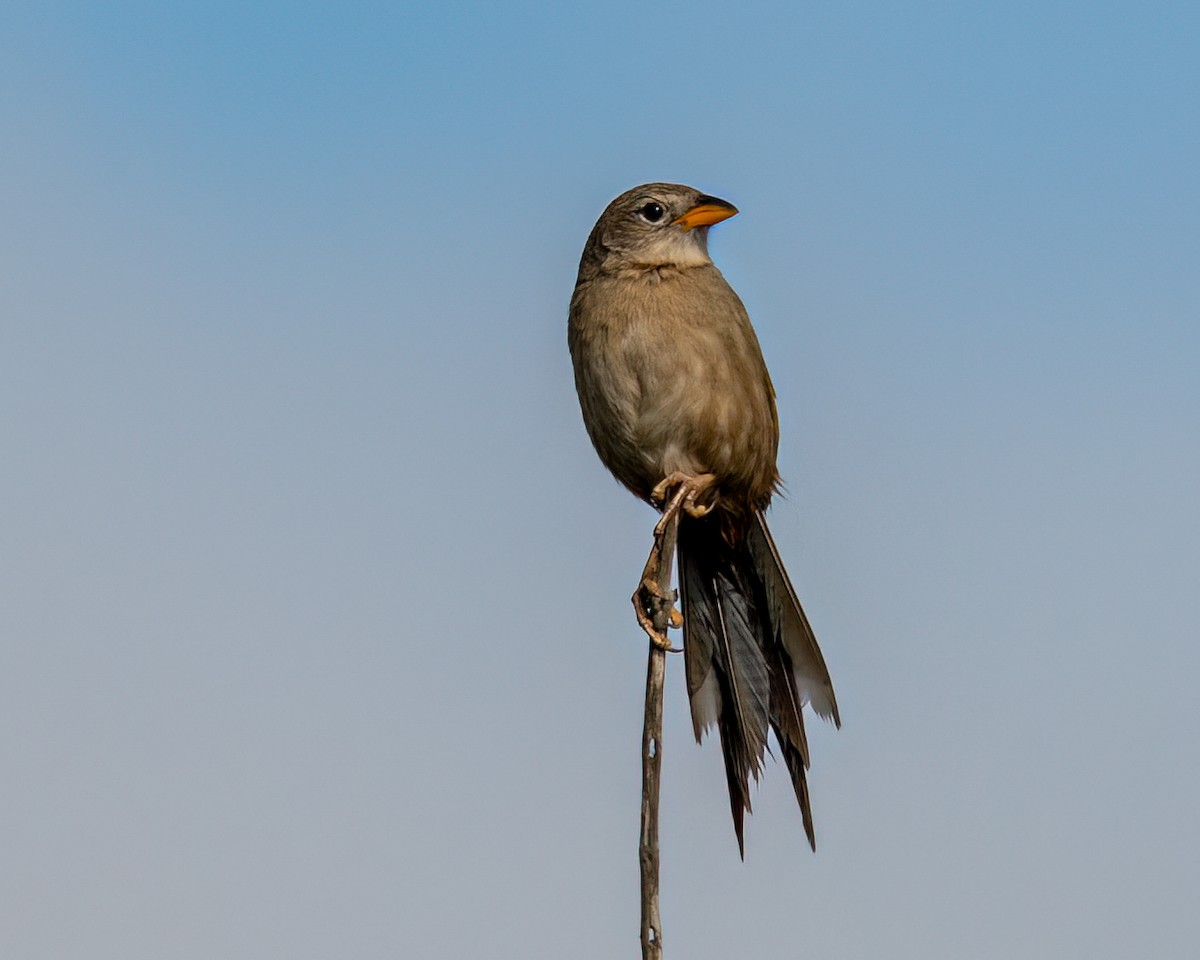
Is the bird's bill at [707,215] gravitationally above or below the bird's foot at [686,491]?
above

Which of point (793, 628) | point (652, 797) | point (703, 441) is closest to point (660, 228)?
point (703, 441)

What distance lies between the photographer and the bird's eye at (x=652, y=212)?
19.5 ft

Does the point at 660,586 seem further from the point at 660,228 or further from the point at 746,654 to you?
the point at 660,228

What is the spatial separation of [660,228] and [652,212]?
0.30 feet

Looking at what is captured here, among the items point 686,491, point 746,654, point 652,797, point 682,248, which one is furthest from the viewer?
point 746,654

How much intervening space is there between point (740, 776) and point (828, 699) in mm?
438

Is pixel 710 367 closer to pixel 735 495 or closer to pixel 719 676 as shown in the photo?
pixel 735 495

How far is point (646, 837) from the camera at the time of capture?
4.18 m

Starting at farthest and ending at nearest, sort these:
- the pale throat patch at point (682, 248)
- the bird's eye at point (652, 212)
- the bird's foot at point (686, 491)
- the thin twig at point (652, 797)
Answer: the bird's eye at point (652, 212) < the pale throat patch at point (682, 248) < the bird's foot at point (686, 491) < the thin twig at point (652, 797)

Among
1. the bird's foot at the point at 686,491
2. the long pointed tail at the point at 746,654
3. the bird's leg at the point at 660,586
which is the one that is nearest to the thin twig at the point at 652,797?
the bird's leg at the point at 660,586

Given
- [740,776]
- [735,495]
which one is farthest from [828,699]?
[735,495]

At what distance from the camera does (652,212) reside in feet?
19.6

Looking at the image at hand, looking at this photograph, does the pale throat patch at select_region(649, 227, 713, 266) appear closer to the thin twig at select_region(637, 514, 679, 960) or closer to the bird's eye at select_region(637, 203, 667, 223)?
the bird's eye at select_region(637, 203, 667, 223)

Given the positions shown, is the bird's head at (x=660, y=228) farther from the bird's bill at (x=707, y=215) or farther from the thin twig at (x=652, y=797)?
the thin twig at (x=652, y=797)
